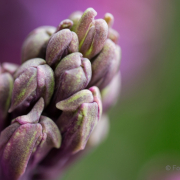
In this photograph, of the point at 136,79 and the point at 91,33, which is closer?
the point at 91,33

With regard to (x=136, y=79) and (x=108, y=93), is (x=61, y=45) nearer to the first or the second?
(x=108, y=93)

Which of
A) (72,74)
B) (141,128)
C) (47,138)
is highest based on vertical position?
(72,74)

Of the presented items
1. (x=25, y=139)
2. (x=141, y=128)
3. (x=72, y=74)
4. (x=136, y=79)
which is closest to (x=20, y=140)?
(x=25, y=139)

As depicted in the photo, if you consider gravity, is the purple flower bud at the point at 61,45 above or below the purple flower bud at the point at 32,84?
above

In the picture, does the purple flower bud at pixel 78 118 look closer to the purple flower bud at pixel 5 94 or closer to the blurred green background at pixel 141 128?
the purple flower bud at pixel 5 94

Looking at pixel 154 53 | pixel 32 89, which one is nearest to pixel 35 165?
pixel 32 89

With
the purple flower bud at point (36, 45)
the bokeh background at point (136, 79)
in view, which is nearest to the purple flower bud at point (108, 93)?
the purple flower bud at point (36, 45)

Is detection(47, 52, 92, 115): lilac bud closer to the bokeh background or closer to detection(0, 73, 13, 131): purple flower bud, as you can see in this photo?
detection(0, 73, 13, 131): purple flower bud

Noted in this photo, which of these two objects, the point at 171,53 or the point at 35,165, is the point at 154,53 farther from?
the point at 35,165
